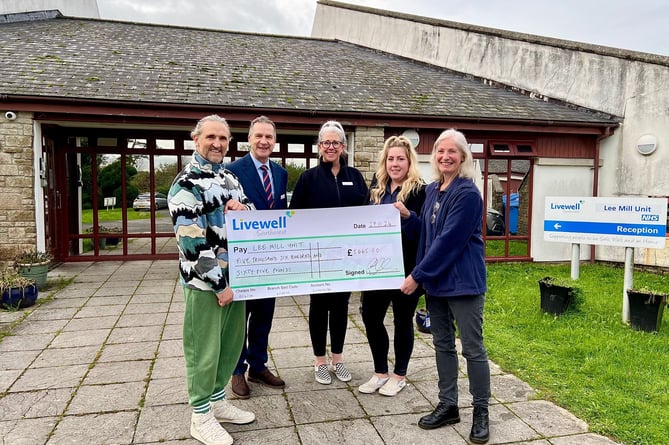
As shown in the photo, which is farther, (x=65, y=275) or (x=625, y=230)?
(x=65, y=275)

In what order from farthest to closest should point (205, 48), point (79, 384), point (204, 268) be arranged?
point (205, 48)
point (79, 384)
point (204, 268)

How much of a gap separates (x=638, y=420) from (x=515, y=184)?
9958 mm

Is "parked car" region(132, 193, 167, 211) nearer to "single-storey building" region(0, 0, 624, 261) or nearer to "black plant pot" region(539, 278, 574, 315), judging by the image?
"single-storey building" region(0, 0, 624, 261)

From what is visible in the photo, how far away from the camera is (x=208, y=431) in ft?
8.65

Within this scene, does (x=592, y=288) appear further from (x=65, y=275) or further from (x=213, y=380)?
(x=65, y=275)

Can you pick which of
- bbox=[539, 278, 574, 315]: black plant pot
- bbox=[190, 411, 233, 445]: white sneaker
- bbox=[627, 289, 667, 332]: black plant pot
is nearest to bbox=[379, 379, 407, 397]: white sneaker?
bbox=[190, 411, 233, 445]: white sneaker

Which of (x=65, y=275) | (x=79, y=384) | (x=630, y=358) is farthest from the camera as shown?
(x=65, y=275)

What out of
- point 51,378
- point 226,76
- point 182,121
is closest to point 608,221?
point 51,378

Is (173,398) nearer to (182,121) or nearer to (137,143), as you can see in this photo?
(182,121)

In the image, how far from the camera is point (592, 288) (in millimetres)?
7160

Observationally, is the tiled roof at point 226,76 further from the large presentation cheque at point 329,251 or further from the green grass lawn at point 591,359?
the large presentation cheque at point 329,251

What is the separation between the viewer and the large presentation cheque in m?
3.03

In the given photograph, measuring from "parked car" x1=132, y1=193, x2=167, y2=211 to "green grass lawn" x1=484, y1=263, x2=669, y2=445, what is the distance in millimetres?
7028

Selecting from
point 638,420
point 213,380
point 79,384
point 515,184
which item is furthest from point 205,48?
point 638,420
